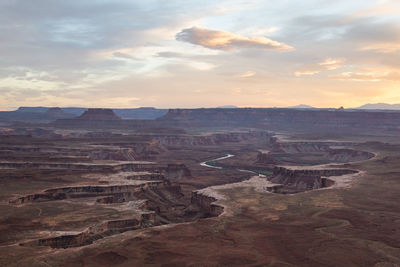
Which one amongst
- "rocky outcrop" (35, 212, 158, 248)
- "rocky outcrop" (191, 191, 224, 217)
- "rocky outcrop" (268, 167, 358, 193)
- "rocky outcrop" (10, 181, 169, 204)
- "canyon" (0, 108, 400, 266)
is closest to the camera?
"canyon" (0, 108, 400, 266)

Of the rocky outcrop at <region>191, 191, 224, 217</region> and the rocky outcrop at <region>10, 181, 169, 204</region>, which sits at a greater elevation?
the rocky outcrop at <region>10, 181, 169, 204</region>

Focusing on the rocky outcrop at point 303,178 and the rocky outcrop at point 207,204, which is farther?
the rocky outcrop at point 303,178

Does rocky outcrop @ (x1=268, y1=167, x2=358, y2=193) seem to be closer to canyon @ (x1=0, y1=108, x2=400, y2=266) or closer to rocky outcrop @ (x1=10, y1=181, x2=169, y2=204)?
canyon @ (x1=0, y1=108, x2=400, y2=266)

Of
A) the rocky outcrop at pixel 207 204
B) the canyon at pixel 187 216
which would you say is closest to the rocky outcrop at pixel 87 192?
the canyon at pixel 187 216

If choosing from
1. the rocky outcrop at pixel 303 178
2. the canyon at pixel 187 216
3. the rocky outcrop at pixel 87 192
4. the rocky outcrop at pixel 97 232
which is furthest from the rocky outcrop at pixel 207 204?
the rocky outcrop at pixel 303 178

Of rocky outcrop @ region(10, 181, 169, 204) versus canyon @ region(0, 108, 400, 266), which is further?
rocky outcrop @ region(10, 181, 169, 204)

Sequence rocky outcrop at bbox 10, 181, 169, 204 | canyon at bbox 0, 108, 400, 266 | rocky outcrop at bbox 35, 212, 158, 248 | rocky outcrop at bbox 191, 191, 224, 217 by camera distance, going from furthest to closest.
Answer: rocky outcrop at bbox 10, 181, 169, 204 → rocky outcrop at bbox 191, 191, 224, 217 → rocky outcrop at bbox 35, 212, 158, 248 → canyon at bbox 0, 108, 400, 266

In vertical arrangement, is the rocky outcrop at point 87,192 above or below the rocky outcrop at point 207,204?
above

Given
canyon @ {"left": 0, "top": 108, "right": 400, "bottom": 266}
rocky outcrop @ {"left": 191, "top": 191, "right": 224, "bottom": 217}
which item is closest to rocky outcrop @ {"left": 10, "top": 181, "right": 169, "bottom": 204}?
canyon @ {"left": 0, "top": 108, "right": 400, "bottom": 266}

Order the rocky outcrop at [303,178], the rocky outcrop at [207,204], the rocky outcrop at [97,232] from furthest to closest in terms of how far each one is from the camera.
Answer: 1. the rocky outcrop at [303,178]
2. the rocky outcrop at [207,204]
3. the rocky outcrop at [97,232]

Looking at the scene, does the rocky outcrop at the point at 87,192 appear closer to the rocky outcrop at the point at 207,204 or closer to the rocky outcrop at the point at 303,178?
the rocky outcrop at the point at 207,204

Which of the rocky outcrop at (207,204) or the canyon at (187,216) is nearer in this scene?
the canyon at (187,216)

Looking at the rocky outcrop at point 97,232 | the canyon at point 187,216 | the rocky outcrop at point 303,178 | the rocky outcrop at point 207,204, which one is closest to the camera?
the canyon at point 187,216
